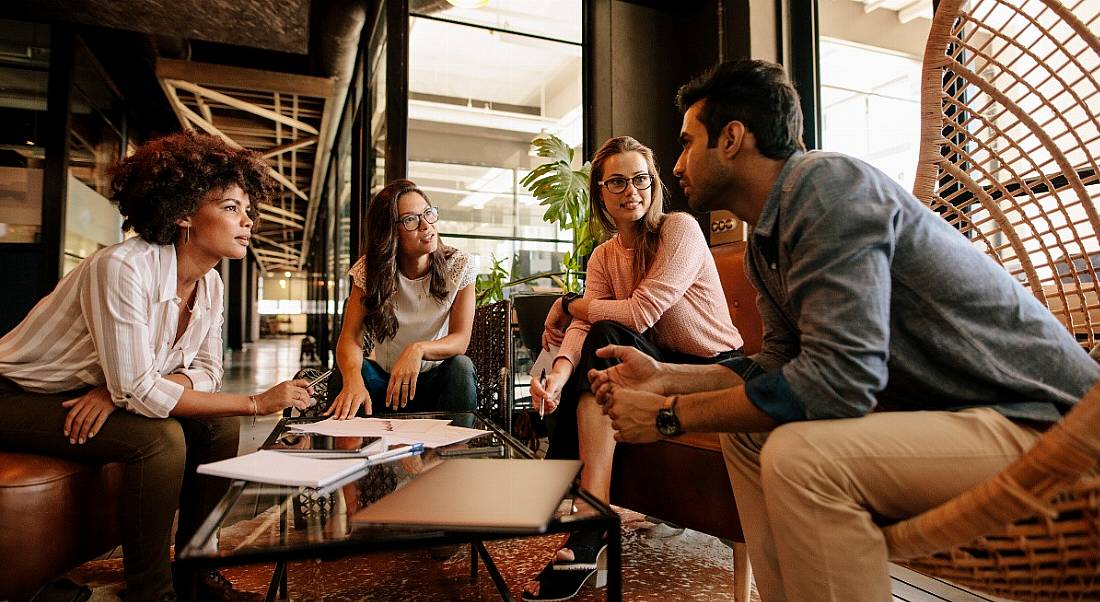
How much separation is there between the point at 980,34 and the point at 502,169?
3001 mm

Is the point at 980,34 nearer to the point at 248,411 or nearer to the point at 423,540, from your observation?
the point at 423,540

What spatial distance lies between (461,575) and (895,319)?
1.33m

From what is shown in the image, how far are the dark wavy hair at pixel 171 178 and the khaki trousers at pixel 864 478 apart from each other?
1.51 metres

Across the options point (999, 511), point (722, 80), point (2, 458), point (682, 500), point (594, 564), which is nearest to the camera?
point (999, 511)

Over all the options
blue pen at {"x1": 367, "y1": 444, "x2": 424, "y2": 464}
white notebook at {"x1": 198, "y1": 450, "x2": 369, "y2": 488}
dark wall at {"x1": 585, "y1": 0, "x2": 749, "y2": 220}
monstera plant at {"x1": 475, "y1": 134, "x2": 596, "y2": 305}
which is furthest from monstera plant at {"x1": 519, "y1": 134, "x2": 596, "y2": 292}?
white notebook at {"x1": 198, "y1": 450, "x2": 369, "y2": 488}

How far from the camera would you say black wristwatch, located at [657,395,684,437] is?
1042mm

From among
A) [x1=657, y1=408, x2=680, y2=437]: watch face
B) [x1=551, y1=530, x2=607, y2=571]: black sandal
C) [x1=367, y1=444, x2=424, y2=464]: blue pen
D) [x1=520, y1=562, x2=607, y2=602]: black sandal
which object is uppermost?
[x1=657, y1=408, x2=680, y2=437]: watch face

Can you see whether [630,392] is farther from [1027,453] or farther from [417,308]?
[417,308]

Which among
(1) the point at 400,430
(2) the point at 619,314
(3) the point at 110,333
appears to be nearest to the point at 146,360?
(3) the point at 110,333

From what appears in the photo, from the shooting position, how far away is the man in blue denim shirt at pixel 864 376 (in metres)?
0.84

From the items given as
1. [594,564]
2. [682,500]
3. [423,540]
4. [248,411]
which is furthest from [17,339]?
[682,500]

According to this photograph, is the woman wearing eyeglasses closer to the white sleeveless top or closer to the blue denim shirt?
the white sleeveless top

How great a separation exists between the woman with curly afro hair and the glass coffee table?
1.94 ft

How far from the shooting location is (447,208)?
4066 mm
